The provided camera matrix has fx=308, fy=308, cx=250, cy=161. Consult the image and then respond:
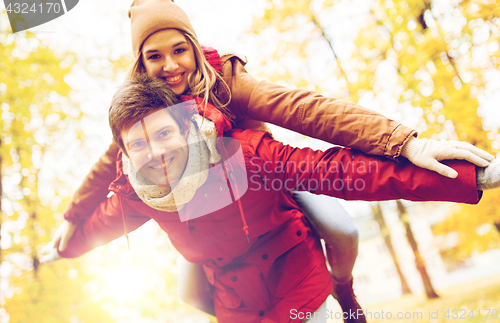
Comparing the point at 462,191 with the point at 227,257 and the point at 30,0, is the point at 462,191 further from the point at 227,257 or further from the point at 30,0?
the point at 30,0

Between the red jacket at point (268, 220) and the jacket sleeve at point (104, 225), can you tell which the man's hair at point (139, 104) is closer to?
the red jacket at point (268, 220)

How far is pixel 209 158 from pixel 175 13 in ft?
2.46

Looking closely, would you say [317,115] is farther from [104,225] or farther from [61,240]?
[61,240]

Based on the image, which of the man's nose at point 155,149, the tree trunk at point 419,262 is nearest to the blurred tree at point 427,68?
the tree trunk at point 419,262

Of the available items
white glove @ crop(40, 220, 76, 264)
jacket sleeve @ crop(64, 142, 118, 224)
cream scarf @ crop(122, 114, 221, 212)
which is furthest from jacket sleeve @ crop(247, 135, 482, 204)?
white glove @ crop(40, 220, 76, 264)

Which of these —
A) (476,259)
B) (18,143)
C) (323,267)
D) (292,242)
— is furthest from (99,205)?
(476,259)

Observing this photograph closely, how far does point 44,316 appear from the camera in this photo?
12.3 feet

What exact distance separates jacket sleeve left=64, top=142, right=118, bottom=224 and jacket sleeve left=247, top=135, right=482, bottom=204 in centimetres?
90

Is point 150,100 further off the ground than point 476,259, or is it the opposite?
point 150,100

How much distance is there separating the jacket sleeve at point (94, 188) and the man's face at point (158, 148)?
516mm

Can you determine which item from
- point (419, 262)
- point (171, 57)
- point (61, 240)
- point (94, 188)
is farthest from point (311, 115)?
point (419, 262)

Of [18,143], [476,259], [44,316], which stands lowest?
[476,259]

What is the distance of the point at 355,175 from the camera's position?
1060mm

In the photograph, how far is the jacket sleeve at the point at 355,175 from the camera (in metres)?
0.95
